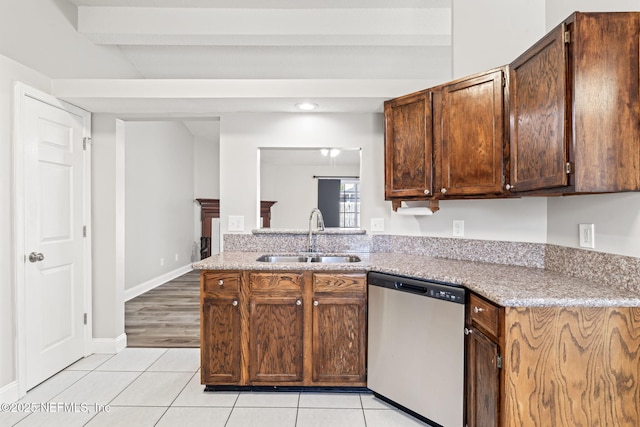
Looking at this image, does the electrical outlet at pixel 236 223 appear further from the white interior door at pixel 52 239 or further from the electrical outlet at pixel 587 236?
the electrical outlet at pixel 587 236

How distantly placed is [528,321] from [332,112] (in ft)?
6.96

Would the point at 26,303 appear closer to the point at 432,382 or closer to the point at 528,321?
the point at 432,382

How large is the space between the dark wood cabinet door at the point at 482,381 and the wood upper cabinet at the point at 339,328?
0.71 meters

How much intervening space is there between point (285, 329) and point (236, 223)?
1.08m

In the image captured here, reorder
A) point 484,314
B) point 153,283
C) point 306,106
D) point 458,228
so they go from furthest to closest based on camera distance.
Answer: point 153,283, point 306,106, point 458,228, point 484,314

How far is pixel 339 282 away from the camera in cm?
229

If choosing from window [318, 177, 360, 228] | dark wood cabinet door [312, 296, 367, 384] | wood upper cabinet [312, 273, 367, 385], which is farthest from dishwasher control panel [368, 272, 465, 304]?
window [318, 177, 360, 228]

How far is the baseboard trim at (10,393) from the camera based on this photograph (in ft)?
7.14

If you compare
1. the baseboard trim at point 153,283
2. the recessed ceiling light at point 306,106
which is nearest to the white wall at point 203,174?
the baseboard trim at point 153,283

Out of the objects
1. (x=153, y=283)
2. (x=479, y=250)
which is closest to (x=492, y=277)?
(x=479, y=250)

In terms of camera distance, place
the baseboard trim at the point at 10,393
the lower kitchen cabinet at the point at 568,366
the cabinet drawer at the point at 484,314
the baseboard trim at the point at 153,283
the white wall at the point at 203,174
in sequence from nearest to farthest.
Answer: the lower kitchen cabinet at the point at 568,366 → the cabinet drawer at the point at 484,314 → the baseboard trim at the point at 10,393 → the baseboard trim at the point at 153,283 → the white wall at the point at 203,174

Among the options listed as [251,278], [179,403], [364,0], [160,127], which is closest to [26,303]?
[179,403]

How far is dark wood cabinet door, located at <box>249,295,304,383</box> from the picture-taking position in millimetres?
2303

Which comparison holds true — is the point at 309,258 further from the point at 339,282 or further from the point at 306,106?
the point at 306,106
